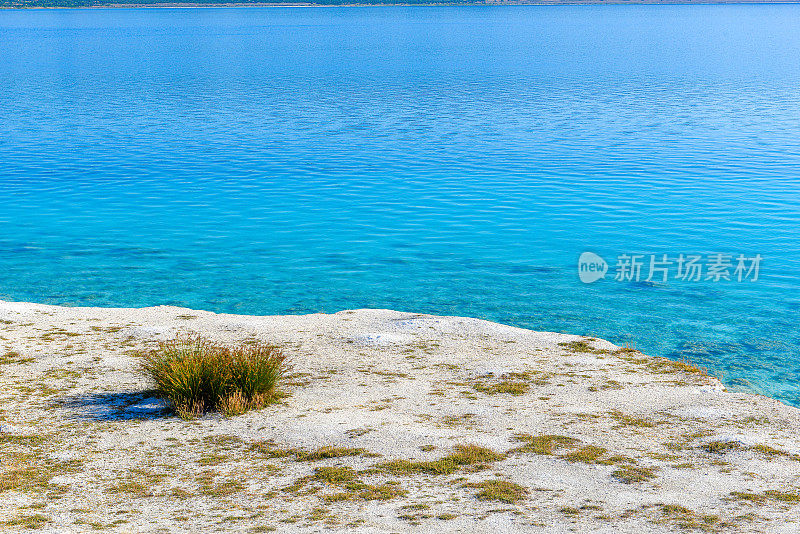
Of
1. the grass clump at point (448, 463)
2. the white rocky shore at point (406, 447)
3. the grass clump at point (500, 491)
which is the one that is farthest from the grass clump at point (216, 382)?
the grass clump at point (500, 491)

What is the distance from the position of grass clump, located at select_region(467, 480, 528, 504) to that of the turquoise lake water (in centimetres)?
996

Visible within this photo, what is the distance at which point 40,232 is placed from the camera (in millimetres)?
31766

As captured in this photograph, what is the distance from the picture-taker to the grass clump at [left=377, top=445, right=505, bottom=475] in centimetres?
1043

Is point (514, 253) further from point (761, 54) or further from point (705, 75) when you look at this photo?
point (761, 54)

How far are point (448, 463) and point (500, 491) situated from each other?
1016 mm

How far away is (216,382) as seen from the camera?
1268cm

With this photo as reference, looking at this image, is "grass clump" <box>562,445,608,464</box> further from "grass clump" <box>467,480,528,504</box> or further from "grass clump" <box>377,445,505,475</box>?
"grass clump" <box>467,480,528,504</box>

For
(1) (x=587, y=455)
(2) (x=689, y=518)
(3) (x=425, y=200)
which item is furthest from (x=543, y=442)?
(3) (x=425, y=200)

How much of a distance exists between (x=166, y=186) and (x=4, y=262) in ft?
37.3

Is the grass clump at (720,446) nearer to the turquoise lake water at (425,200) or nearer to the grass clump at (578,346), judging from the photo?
the grass clump at (578,346)

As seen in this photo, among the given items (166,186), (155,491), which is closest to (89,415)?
(155,491)

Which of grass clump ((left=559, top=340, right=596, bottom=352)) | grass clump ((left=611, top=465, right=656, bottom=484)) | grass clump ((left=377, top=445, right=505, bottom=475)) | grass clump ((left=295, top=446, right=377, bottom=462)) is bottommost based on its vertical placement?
grass clump ((left=559, top=340, right=596, bottom=352))

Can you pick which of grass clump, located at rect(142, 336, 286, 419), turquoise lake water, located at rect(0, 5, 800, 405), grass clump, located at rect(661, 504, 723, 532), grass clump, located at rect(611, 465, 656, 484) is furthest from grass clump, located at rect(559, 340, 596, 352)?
grass clump, located at rect(661, 504, 723, 532)

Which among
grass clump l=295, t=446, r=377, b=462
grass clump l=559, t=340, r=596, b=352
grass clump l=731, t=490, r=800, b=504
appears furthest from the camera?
grass clump l=559, t=340, r=596, b=352
